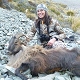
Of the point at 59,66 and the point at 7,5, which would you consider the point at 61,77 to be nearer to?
the point at 59,66

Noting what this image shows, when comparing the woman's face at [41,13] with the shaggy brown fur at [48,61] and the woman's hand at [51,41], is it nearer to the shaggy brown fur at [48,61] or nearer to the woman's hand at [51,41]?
the woman's hand at [51,41]

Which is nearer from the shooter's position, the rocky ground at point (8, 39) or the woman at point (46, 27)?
the rocky ground at point (8, 39)

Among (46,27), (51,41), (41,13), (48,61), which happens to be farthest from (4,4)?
(48,61)

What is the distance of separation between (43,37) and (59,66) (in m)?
1.62

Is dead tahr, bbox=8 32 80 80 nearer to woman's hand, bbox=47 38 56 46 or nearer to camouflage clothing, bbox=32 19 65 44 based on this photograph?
woman's hand, bbox=47 38 56 46

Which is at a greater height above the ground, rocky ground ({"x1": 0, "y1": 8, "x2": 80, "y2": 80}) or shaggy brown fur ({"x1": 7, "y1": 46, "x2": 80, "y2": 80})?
shaggy brown fur ({"x1": 7, "y1": 46, "x2": 80, "y2": 80})

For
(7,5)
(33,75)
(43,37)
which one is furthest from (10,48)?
(7,5)

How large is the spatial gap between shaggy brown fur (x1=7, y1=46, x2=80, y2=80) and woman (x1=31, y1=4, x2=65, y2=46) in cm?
106

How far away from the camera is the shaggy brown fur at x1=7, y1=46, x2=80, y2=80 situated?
5566 mm

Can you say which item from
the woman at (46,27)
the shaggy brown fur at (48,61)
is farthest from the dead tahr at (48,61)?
the woman at (46,27)

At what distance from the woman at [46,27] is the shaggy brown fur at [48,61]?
3.49 ft

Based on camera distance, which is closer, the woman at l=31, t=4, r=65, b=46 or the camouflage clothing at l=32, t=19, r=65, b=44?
the woman at l=31, t=4, r=65, b=46

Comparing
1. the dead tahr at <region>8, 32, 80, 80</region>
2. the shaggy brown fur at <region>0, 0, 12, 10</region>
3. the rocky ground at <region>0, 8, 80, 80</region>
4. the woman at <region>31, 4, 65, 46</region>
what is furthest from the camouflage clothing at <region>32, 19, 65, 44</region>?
the shaggy brown fur at <region>0, 0, 12, 10</region>

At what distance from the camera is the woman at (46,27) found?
279 inches
